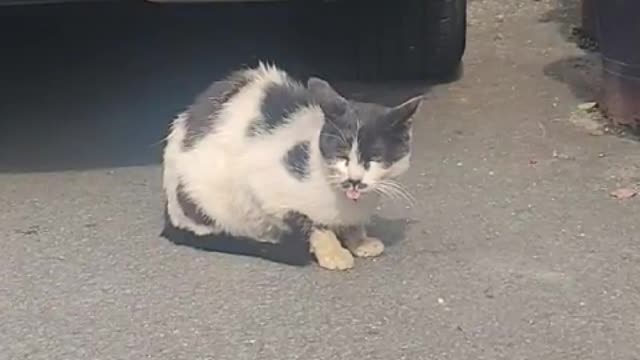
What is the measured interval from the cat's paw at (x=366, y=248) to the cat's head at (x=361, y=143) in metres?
0.20

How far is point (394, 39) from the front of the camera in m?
4.65

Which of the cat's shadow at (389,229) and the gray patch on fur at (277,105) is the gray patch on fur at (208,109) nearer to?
the gray patch on fur at (277,105)

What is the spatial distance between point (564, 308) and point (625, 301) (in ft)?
0.49

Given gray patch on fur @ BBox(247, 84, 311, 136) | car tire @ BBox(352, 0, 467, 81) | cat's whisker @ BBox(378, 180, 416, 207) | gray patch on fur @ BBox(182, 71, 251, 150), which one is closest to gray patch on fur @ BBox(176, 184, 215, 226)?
gray patch on fur @ BBox(182, 71, 251, 150)

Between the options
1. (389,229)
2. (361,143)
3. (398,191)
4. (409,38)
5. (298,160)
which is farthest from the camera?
(409,38)

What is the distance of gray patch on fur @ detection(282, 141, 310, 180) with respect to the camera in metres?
3.14

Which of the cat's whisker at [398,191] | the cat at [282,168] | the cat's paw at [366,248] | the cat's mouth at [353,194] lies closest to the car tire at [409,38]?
the cat's whisker at [398,191]

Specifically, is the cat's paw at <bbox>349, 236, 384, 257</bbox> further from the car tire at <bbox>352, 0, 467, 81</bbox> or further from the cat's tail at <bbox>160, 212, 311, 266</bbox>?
the car tire at <bbox>352, 0, 467, 81</bbox>

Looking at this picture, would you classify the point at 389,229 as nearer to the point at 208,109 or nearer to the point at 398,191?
the point at 398,191

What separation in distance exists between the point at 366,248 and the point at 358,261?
5cm

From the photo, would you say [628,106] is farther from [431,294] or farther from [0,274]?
[0,274]

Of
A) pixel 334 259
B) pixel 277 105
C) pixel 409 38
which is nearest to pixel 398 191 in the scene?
pixel 334 259

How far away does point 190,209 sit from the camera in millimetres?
3326

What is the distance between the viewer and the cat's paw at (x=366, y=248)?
3.27m
